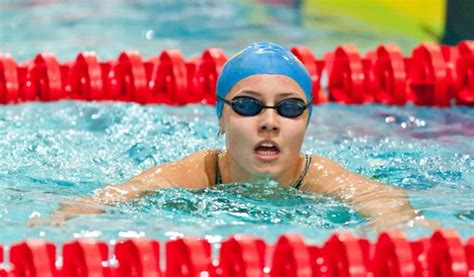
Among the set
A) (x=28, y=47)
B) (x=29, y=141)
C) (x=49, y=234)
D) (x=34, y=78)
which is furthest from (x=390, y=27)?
(x=49, y=234)

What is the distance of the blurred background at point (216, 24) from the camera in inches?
311

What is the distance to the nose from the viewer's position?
4.16 meters

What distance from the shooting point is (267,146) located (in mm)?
4188

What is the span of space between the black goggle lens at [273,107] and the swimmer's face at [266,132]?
1 cm

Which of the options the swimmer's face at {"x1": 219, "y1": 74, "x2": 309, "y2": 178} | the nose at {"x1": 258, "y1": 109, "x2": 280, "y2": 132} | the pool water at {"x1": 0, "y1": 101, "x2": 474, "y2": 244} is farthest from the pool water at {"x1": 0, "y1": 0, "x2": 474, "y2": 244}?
the nose at {"x1": 258, "y1": 109, "x2": 280, "y2": 132}

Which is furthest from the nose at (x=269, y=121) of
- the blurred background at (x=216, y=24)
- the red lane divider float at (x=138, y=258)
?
the blurred background at (x=216, y=24)

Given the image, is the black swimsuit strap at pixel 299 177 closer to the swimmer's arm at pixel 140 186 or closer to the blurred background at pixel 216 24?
the swimmer's arm at pixel 140 186

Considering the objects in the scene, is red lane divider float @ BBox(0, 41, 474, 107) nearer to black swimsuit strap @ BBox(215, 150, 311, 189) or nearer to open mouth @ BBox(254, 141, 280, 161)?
black swimsuit strap @ BBox(215, 150, 311, 189)

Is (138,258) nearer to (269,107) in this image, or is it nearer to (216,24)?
(269,107)

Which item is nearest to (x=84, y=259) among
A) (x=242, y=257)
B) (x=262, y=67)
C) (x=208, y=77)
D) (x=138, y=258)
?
(x=138, y=258)

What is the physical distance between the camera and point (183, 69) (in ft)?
20.8

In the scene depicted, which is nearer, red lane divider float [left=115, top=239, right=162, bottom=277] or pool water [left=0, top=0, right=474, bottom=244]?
red lane divider float [left=115, top=239, right=162, bottom=277]

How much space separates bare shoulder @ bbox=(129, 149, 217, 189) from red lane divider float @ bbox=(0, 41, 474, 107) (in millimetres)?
1750

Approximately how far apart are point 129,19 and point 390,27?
6.64 ft
